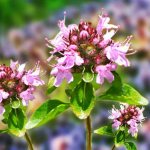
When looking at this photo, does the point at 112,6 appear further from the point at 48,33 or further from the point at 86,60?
the point at 86,60

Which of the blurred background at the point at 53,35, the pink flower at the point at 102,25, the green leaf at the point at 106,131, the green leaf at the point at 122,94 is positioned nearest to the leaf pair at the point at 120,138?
the green leaf at the point at 106,131

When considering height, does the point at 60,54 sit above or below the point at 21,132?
above

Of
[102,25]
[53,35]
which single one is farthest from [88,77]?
[53,35]

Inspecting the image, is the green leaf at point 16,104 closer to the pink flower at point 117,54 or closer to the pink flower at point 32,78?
the pink flower at point 32,78

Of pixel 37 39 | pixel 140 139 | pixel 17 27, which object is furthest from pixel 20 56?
pixel 140 139

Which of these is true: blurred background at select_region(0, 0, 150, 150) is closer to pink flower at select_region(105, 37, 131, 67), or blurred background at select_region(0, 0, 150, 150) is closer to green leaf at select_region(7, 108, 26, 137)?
green leaf at select_region(7, 108, 26, 137)

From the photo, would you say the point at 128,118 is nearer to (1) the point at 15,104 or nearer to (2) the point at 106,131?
(2) the point at 106,131
